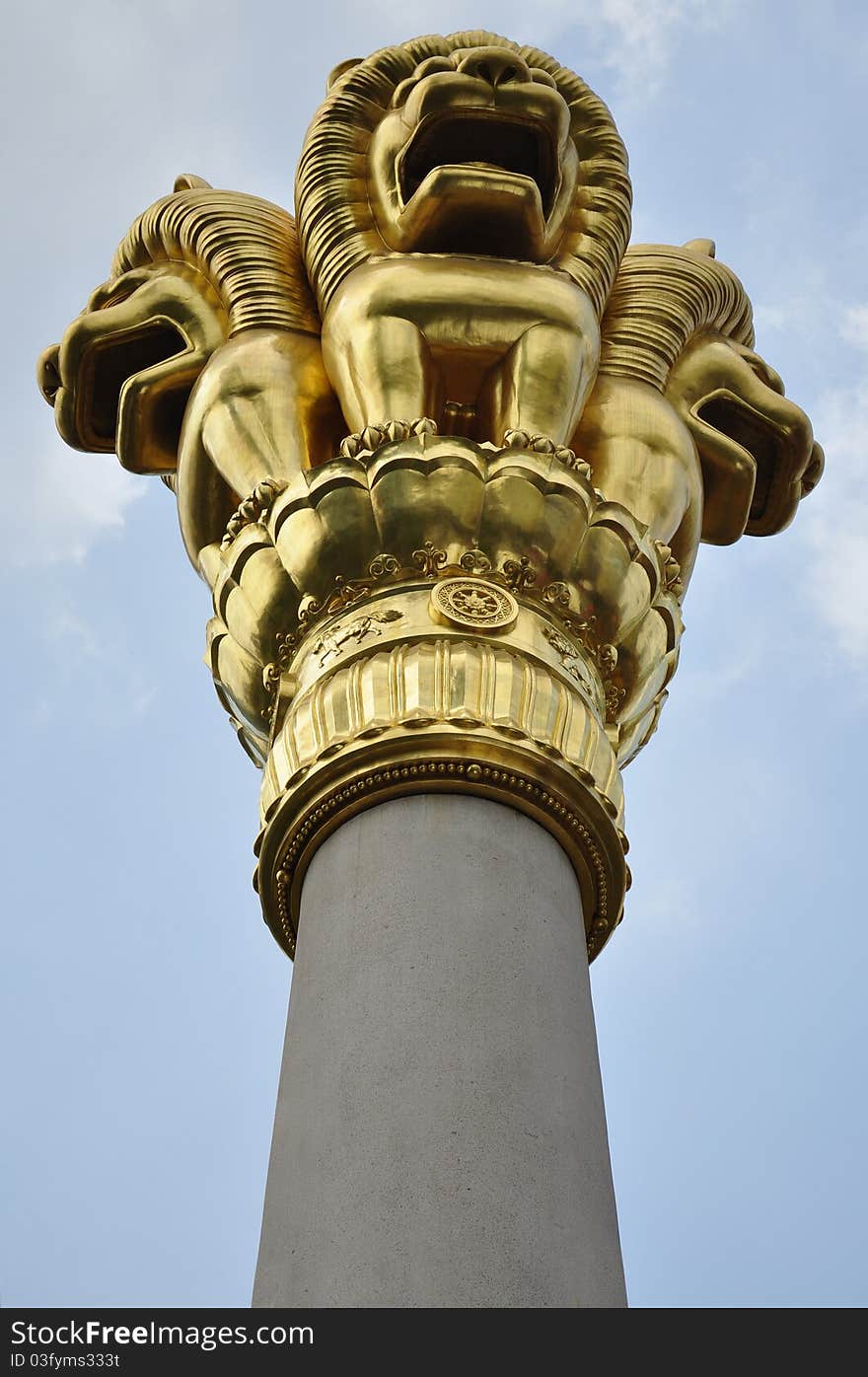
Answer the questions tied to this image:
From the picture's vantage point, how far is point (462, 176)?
7.18 m

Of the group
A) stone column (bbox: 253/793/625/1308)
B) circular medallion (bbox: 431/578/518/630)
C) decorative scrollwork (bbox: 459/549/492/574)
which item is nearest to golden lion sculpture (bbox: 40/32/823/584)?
decorative scrollwork (bbox: 459/549/492/574)

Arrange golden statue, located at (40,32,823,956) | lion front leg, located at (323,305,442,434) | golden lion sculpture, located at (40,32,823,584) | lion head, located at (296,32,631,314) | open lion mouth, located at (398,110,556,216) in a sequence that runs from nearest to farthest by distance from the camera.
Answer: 1. golden statue, located at (40,32,823,956)
2. lion front leg, located at (323,305,442,434)
3. golden lion sculpture, located at (40,32,823,584)
4. lion head, located at (296,32,631,314)
5. open lion mouth, located at (398,110,556,216)

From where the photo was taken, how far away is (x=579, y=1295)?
4203 millimetres

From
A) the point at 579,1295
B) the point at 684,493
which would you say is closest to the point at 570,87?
the point at 684,493

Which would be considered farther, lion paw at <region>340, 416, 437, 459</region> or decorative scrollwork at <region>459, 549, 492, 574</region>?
lion paw at <region>340, 416, 437, 459</region>

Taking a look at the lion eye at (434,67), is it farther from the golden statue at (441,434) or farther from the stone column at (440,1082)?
the stone column at (440,1082)

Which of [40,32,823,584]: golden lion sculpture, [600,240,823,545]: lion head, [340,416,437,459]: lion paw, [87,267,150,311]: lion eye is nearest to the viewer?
[340,416,437,459]: lion paw

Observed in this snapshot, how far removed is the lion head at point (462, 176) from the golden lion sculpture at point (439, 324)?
1cm

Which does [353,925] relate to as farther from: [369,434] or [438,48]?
[438,48]

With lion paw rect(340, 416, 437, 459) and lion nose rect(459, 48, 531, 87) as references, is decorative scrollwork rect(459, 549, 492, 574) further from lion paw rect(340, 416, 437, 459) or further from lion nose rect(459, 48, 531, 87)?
lion nose rect(459, 48, 531, 87)

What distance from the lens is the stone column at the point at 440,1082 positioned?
4.16 metres

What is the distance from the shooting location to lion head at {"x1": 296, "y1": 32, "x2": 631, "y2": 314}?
7.19m

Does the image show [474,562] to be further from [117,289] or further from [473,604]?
[117,289]

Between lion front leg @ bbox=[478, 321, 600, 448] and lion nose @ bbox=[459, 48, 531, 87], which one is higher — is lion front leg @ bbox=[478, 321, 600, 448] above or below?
below
